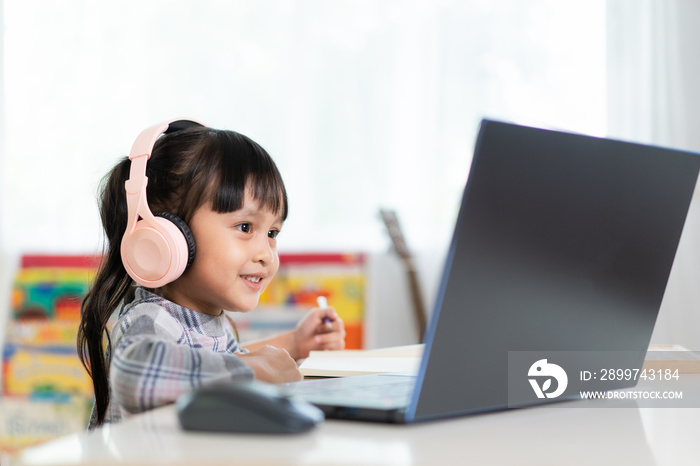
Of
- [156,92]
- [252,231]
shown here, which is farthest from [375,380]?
[156,92]

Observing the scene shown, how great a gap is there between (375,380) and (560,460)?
30cm

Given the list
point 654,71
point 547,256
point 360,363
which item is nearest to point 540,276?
point 547,256

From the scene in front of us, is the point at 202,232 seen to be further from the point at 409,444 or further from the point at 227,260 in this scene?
the point at 409,444

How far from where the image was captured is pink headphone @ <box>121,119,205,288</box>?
0.90 meters

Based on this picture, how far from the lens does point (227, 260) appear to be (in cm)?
107

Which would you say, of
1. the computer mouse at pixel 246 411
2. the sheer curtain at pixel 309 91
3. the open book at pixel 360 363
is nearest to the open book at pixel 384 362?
the open book at pixel 360 363

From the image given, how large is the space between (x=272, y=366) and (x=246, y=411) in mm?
285

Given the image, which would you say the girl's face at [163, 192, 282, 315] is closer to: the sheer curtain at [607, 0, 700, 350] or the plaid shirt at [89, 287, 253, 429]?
the plaid shirt at [89, 287, 253, 429]

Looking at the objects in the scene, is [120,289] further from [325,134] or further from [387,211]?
[325,134]

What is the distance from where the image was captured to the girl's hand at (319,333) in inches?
50.7

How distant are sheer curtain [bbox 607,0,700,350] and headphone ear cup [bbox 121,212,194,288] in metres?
2.20

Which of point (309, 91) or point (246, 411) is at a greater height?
point (309, 91)

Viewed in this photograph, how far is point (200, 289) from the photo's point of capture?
1.09 metres

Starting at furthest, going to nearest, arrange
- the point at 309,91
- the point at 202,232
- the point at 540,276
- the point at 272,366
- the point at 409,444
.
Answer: the point at 309,91, the point at 202,232, the point at 272,366, the point at 540,276, the point at 409,444
